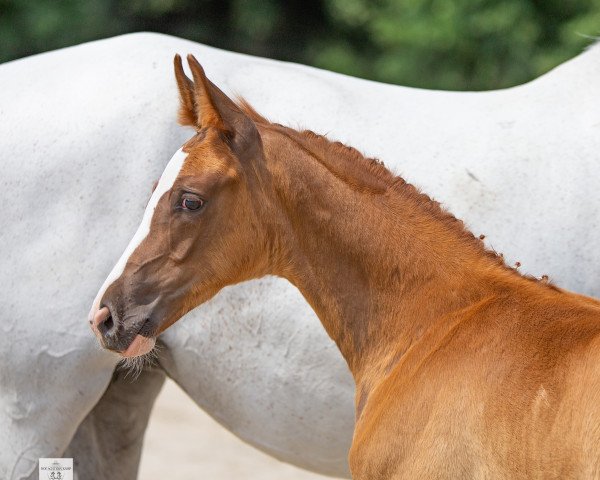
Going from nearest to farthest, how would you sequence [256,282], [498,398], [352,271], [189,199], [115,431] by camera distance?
[498,398], [189,199], [352,271], [256,282], [115,431]

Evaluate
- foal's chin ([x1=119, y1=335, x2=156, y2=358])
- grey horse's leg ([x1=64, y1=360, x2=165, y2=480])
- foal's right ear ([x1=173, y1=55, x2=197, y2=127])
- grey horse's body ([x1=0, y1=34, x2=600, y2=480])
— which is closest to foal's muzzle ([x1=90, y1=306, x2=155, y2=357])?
foal's chin ([x1=119, y1=335, x2=156, y2=358])

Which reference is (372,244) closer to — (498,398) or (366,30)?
(498,398)

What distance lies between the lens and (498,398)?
2.45 meters

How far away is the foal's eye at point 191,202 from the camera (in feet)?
8.92

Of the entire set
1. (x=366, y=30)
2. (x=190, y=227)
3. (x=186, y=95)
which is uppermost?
(x=366, y=30)

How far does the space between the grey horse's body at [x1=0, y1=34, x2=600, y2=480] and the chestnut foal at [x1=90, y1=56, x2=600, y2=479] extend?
675 millimetres

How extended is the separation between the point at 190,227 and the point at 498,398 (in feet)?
2.84

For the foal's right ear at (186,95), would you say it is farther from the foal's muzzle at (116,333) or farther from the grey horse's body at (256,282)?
the grey horse's body at (256,282)

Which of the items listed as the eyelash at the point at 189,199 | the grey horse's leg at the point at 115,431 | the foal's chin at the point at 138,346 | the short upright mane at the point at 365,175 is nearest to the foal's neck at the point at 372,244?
the short upright mane at the point at 365,175

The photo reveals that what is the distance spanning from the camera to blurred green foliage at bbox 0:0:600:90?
288 inches

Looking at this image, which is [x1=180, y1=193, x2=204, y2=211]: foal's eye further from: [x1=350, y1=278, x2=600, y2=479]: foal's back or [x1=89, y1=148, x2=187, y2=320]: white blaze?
[x1=350, y1=278, x2=600, y2=479]: foal's back

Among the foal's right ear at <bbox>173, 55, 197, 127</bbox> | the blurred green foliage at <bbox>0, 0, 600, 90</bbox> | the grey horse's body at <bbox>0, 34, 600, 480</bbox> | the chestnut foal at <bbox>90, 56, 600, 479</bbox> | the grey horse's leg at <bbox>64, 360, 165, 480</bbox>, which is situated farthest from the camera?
the blurred green foliage at <bbox>0, 0, 600, 90</bbox>

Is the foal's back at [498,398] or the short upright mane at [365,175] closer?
the foal's back at [498,398]

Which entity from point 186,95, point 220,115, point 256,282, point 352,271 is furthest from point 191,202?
point 256,282
